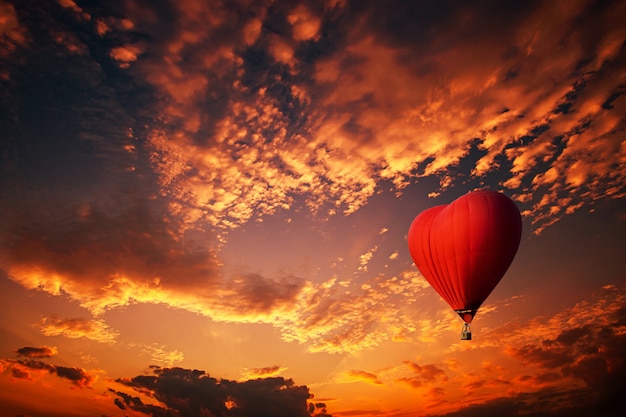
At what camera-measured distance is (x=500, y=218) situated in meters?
23.0

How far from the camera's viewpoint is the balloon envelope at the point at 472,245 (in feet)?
76.3

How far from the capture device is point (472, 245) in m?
23.7

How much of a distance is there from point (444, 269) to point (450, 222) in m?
3.58

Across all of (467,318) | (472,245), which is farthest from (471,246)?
(467,318)

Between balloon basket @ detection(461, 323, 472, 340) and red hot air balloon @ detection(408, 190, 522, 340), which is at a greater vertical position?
red hot air balloon @ detection(408, 190, 522, 340)

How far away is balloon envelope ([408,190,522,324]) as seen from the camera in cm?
2327

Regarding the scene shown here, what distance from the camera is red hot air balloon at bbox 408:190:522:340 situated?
76.4 ft

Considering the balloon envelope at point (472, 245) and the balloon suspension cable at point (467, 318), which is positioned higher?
the balloon envelope at point (472, 245)

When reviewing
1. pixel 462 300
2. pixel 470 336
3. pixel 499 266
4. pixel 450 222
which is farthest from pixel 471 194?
pixel 470 336

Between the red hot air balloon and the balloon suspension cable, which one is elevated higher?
the red hot air balloon

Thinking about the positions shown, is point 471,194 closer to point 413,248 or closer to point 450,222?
point 450,222

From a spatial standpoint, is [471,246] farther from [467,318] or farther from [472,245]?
[467,318]

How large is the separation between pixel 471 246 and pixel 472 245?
0.31 feet

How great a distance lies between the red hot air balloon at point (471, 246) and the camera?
23.3 m
